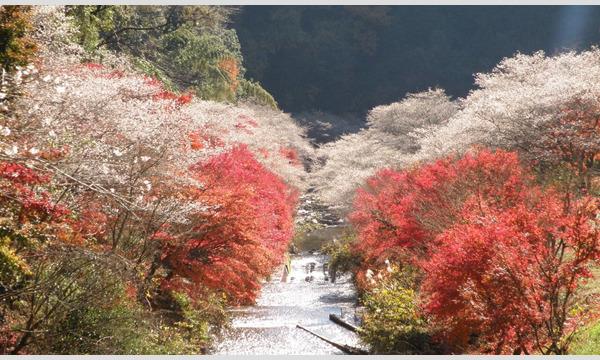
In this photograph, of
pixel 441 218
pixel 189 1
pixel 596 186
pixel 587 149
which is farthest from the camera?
pixel 189 1

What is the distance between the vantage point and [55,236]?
8586mm

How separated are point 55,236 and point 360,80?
7692 centimetres

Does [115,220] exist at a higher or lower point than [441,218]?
lower

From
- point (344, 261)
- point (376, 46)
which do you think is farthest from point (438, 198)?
point (376, 46)

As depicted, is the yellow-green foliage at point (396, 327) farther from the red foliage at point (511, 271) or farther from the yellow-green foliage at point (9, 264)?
the yellow-green foliage at point (9, 264)

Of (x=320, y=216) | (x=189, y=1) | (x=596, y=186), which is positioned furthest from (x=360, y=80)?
(x=596, y=186)

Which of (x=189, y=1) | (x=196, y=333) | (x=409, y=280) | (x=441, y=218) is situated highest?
(x=189, y=1)

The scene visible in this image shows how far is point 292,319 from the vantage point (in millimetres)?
17312

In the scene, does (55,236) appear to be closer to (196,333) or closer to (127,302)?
(127,302)

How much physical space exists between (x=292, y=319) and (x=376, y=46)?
239 feet

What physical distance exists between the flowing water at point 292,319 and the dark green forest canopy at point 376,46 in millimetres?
57328

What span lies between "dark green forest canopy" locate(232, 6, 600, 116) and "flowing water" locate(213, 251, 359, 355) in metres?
57.3

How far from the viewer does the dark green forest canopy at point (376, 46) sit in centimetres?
7781

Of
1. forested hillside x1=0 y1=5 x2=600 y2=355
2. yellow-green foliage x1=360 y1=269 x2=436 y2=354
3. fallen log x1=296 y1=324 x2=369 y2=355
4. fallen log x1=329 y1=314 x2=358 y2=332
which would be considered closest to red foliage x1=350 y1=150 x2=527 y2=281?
forested hillside x1=0 y1=5 x2=600 y2=355
